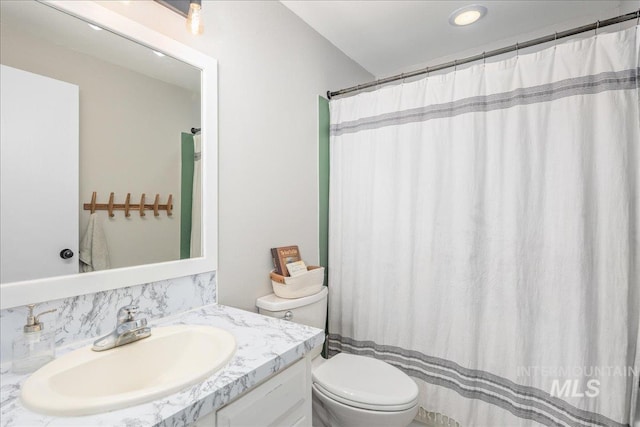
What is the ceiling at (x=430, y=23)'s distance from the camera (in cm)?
171

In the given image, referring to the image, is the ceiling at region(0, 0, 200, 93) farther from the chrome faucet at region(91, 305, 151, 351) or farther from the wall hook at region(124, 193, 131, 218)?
the chrome faucet at region(91, 305, 151, 351)

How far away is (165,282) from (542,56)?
1.84m

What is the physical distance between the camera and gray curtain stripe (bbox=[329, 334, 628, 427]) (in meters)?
1.25

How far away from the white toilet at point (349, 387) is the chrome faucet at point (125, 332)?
24.1 inches

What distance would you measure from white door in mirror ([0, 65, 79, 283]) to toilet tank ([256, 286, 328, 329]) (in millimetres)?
778

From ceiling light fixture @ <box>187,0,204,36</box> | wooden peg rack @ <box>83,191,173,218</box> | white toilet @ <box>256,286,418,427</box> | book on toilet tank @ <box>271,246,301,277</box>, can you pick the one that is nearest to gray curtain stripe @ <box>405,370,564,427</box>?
white toilet @ <box>256,286,418,427</box>

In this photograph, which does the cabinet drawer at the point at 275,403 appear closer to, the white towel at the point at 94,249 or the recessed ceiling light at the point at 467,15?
the white towel at the point at 94,249

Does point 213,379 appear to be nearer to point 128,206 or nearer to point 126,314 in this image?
point 126,314

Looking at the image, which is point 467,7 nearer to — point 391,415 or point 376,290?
point 376,290

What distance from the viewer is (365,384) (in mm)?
1371

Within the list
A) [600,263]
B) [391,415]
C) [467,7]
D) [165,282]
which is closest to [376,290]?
[391,415]

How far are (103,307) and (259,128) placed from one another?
99cm

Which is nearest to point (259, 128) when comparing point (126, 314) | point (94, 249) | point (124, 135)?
point (124, 135)

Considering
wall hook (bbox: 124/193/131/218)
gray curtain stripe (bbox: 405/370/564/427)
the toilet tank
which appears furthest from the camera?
the toilet tank
